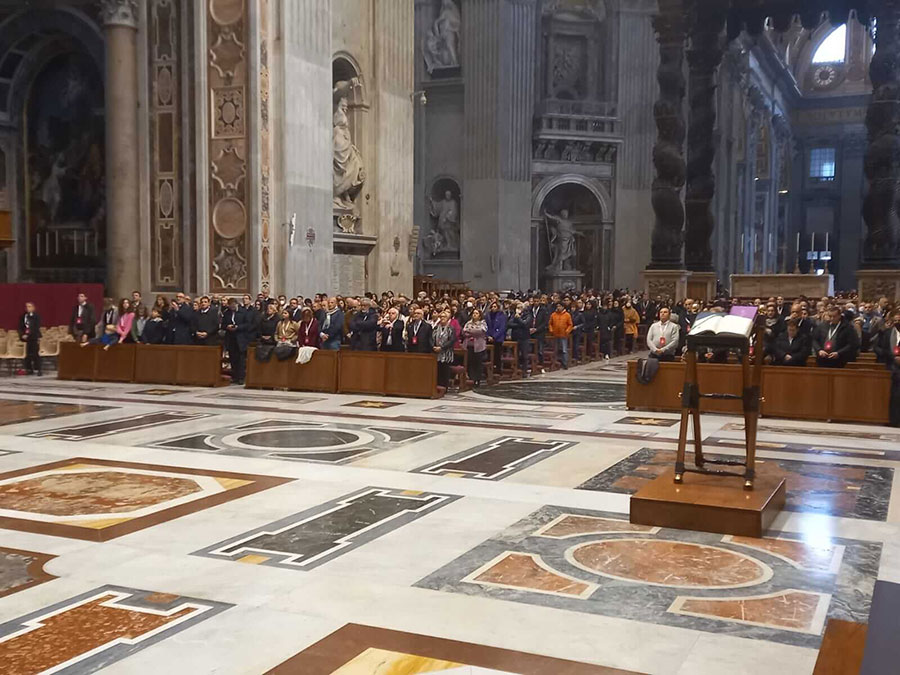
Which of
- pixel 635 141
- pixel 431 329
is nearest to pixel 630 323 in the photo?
pixel 431 329

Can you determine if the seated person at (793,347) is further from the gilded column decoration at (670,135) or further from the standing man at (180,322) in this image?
the gilded column decoration at (670,135)

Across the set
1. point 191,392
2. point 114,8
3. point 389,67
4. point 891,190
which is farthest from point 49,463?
point 891,190

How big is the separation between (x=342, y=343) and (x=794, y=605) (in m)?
12.6

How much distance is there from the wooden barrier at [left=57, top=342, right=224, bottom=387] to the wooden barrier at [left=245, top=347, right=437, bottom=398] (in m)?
0.88

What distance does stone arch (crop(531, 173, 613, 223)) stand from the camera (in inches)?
1518

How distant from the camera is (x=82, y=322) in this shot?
18594mm

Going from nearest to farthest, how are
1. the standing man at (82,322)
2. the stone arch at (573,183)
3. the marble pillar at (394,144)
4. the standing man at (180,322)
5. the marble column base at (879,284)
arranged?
the standing man at (180,322) < the standing man at (82,322) < the marble column base at (879,284) < the marble pillar at (394,144) < the stone arch at (573,183)

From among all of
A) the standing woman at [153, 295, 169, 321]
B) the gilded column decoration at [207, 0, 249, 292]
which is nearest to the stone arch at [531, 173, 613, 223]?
the gilded column decoration at [207, 0, 249, 292]

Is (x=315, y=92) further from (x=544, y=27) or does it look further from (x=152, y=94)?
(x=544, y=27)

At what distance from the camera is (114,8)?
68.7 feet

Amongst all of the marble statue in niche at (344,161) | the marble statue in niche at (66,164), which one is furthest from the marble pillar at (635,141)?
the marble statue in niche at (66,164)

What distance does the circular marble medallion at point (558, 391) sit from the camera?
15.6 metres

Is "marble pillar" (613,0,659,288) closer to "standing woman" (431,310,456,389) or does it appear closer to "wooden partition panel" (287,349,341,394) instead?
"standing woman" (431,310,456,389)

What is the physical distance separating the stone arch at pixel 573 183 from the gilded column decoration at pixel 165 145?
1952 centimetres
